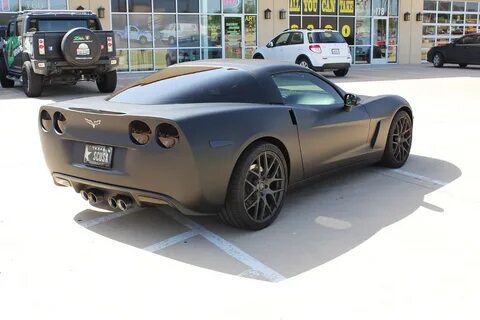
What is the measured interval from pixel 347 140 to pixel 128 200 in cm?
227

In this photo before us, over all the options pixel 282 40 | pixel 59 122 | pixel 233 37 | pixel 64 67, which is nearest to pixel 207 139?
pixel 59 122

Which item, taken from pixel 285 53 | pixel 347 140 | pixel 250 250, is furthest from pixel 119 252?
pixel 285 53

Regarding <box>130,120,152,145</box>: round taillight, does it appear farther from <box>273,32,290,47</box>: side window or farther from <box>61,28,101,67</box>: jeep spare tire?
<box>273,32,290,47</box>: side window

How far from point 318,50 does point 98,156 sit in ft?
50.0

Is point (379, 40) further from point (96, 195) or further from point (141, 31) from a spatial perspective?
point (96, 195)

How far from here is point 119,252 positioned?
408 centimetres

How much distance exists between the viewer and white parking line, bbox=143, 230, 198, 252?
415 centimetres

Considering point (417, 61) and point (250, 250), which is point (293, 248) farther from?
point (417, 61)

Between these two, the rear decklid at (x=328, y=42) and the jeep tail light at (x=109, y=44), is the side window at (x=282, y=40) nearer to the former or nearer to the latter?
the rear decklid at (x=328, y=42)

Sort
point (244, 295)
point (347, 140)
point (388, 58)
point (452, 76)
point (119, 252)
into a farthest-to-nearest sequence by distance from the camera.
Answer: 1. point (388, 58)
2. point (452, 76)
3. point (347, 140)
4. point (119, 252)
5. point (244, 295)

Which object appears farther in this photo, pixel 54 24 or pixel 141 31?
pixel 141 31

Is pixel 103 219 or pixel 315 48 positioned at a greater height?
pixel 315 48

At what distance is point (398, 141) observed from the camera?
249 inches

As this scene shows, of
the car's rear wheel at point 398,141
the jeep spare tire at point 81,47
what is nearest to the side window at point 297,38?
the jeep spare tire at point 81,47
